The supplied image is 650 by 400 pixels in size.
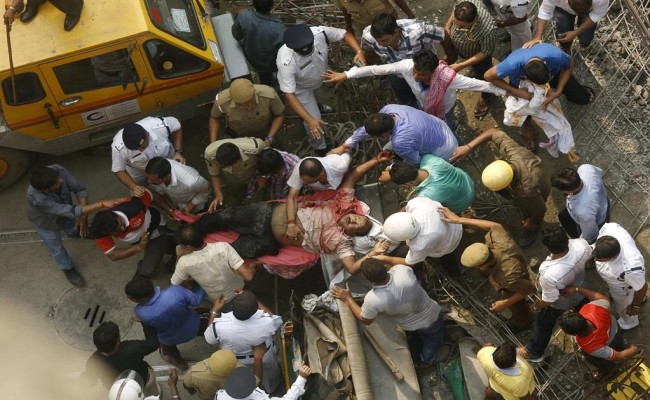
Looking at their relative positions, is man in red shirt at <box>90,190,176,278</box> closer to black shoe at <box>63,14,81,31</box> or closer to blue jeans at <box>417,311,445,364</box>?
black shoe at <box>63,14,81,31</box>

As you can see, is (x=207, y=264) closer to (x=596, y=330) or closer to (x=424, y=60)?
(x=424, y=60)

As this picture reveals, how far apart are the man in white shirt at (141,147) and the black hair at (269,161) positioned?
108 centimetres

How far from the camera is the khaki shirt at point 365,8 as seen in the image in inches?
345

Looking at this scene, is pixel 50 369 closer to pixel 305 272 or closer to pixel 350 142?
pixel 305 272

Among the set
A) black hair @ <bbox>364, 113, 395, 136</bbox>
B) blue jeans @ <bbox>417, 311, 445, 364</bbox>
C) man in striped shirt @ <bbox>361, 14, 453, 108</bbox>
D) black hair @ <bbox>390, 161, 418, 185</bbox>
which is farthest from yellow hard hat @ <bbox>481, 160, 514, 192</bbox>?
man in striped shirt @ <bbox>361, 14, 453, 108</bbox>

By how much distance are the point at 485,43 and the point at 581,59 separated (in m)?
1.42

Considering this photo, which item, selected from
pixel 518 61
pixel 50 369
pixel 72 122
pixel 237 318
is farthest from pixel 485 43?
pixel 50 369

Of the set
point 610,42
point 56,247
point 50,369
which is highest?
point 610,42

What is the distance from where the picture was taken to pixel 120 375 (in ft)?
22.8

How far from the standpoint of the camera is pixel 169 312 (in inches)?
288

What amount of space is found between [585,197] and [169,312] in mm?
3849

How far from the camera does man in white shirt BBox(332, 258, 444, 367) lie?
6.90 m

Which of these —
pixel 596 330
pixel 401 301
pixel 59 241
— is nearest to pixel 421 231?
pixel 401 301

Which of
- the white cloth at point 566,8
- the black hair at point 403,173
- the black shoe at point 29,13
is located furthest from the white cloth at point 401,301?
the black shoe at point 29,13
